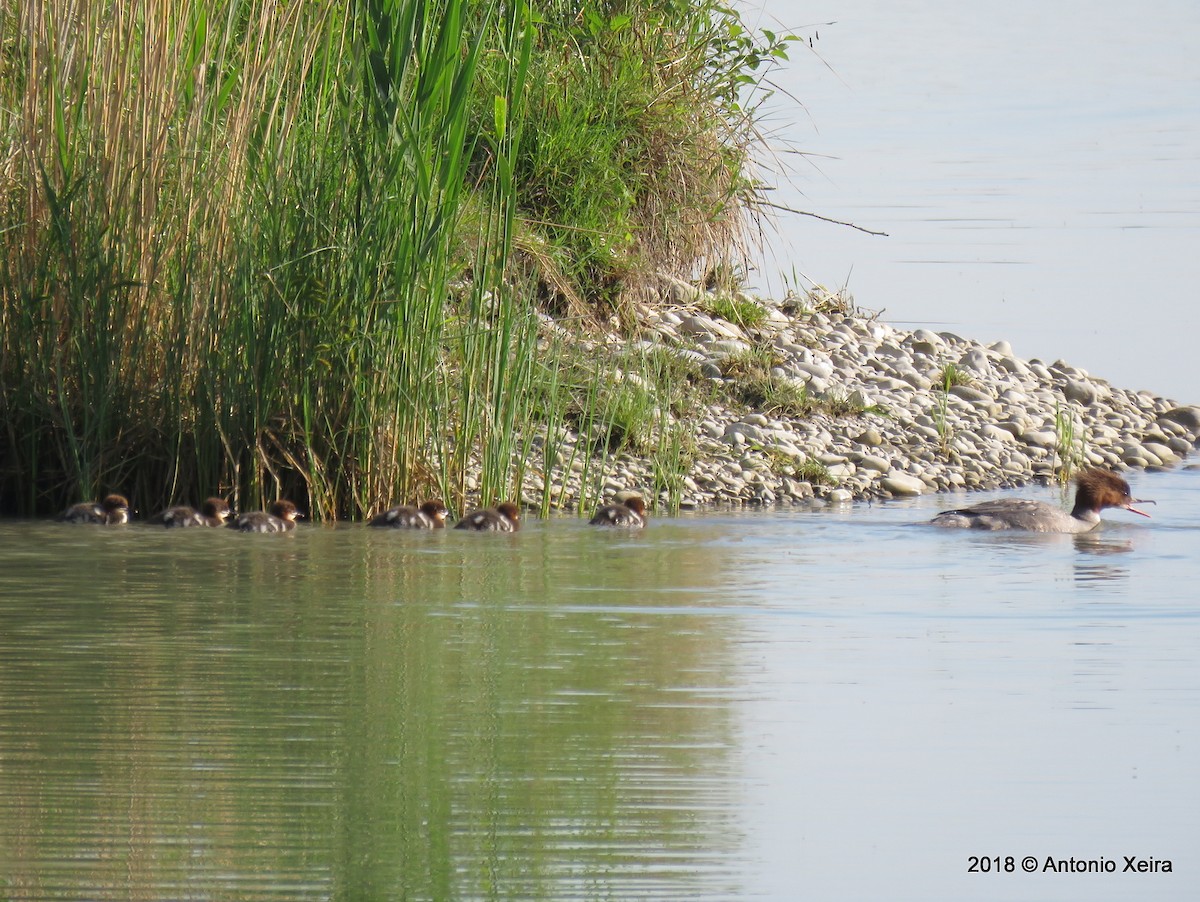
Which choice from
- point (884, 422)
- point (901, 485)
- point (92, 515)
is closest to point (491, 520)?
point (92, 515)

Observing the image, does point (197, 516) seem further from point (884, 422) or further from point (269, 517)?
point (884, 422)

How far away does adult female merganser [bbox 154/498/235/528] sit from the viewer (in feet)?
31.9

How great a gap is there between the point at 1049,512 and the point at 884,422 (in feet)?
10.4

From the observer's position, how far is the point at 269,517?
31.6 ft

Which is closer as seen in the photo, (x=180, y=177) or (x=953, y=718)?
(x=953, y=718)

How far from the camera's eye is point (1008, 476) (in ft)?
43.1

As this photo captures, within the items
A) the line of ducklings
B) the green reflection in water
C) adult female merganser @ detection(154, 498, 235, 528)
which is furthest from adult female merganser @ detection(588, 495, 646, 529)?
adult female merganser @ detection(154, 498, 235, 528)

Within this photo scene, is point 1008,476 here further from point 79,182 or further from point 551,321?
point 79,182

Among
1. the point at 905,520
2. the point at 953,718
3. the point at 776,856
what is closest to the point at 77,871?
the point at 776,856

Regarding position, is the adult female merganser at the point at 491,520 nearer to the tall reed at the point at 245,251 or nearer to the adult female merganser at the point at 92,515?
the tall reed at the point at 245,251

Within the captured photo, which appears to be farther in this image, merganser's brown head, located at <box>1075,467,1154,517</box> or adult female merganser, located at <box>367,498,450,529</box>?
merganser's brown head, located at <box>1075,467,1154,517</box>

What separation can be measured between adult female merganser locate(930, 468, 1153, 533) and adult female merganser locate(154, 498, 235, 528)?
3908 millimetres

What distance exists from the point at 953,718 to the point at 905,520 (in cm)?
510

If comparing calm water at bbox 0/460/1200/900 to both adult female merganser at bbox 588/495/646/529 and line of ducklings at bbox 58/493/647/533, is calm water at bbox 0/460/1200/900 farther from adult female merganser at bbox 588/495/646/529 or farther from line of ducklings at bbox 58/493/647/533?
adult female merganser at bbox 588/495/646/529
